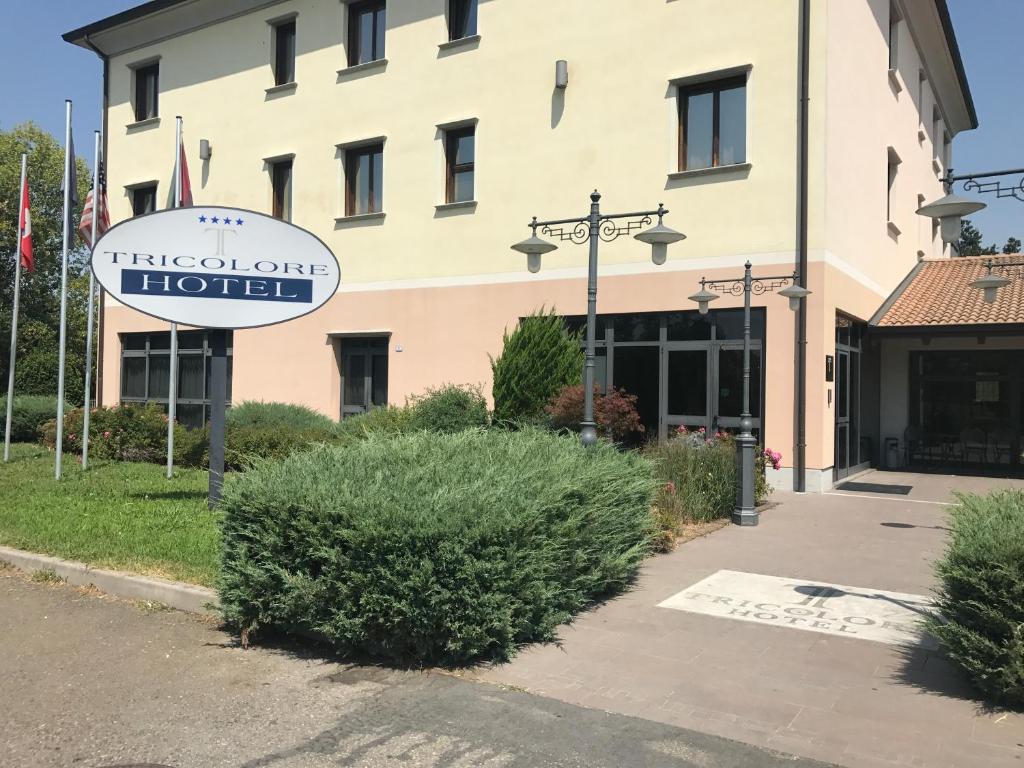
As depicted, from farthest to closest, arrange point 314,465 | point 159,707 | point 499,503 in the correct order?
point 314,465, point 499,503, point 159,707

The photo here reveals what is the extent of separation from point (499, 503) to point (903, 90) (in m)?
17.1

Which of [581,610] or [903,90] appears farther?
[903,90]

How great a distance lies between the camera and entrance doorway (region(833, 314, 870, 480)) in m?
14.8

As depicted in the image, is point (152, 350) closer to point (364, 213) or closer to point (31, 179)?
point (364, 213)

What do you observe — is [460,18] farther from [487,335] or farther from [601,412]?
[601,412]

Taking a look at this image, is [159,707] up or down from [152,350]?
down

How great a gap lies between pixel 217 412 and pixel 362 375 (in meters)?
9.36

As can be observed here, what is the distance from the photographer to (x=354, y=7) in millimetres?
18562

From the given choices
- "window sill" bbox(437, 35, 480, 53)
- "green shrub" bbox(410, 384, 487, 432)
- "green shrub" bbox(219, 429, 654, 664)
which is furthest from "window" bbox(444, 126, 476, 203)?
"green shrub" bbox(219, 429, 654, 664)

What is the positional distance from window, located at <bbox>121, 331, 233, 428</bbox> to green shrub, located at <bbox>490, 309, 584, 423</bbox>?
886 centimetres

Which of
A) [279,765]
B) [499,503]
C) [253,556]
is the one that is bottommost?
[279,765]

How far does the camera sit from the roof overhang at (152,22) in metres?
20.1

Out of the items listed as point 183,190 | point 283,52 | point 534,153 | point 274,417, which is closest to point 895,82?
point 534,153

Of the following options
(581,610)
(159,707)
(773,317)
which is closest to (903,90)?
(773,317)
